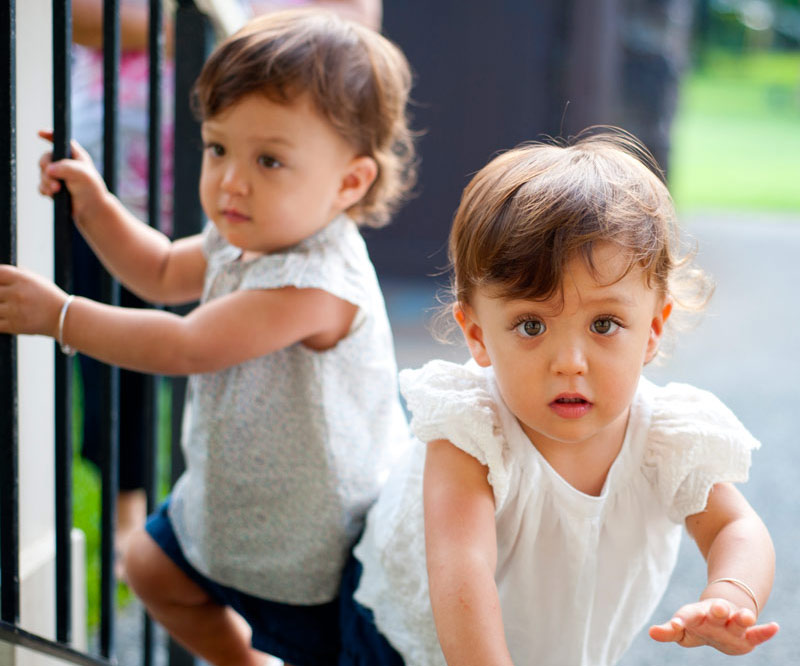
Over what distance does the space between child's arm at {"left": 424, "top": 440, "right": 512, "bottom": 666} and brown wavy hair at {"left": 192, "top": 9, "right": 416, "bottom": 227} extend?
0.51 m

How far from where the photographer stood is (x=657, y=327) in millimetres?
1191

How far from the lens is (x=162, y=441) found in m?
3.27

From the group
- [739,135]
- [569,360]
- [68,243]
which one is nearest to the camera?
[569,360]

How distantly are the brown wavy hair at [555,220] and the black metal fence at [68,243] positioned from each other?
0.53 metres

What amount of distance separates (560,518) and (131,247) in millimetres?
769

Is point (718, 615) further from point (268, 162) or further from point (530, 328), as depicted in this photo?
point (268, 162)

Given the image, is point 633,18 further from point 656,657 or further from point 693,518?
point 693,518

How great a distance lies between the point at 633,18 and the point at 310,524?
4.41m

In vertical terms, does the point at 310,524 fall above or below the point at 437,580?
below

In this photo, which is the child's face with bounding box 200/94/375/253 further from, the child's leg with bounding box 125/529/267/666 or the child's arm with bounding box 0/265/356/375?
the child's leg with bounding box 125/529/267/666

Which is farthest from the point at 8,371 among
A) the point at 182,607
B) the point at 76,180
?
the point at 182,607

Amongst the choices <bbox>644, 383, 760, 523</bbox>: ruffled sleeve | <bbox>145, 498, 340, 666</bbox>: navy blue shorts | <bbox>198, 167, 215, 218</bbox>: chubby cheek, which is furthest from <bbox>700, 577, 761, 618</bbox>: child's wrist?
<bbox>198, 167, 215, 218</bbox>: chubby cheek

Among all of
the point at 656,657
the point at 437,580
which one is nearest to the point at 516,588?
the point at 437,580

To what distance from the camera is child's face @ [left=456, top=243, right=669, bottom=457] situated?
108 cm
